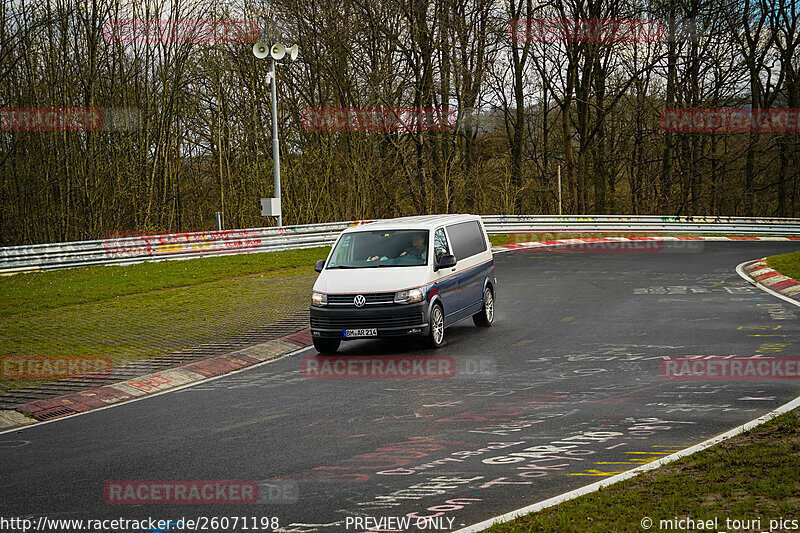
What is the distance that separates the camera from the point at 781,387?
9391 millimetres

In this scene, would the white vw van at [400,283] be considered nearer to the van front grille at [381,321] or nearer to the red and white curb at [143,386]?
the van front grille at [381,321]

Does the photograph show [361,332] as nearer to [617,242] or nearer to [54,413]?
[54,413]

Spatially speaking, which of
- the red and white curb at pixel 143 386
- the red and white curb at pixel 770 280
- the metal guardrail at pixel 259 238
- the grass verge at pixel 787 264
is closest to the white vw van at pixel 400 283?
the red and white curb at pixel 143 386

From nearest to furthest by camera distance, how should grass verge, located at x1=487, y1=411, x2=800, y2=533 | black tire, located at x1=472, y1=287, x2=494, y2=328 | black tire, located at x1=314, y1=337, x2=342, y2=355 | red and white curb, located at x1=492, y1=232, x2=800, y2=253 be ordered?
grass verge, located at x1=487, y1=411, x2=800, y2=533 → black tire, located at x1=314, y1=337, x2=342, y2=355 → black tire, located at x1=472, y1=287, x2=494, y2=328 → red and white curb, located at x1=492, y1=232, x2=800, y2=253

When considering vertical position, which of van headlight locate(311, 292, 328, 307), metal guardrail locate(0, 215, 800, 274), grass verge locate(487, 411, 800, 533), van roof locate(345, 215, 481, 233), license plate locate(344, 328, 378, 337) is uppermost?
van roof locate(345, 215, 481, 233)

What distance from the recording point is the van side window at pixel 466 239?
1455 centimetres

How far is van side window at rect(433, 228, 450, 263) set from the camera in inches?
544

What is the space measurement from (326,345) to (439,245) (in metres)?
2.50

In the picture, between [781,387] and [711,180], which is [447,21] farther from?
[781,387]

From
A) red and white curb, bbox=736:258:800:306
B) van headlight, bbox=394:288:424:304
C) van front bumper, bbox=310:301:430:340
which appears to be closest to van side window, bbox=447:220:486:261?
van headlight, bbox=394:288:424:304

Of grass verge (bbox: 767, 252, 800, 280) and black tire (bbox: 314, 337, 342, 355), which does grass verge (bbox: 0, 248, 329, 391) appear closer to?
black tire (bbox: 314, 337, 342, 355)

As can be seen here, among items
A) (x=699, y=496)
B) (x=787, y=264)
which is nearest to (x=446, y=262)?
(x=699, y=496)

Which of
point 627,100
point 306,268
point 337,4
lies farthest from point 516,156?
point 306,268

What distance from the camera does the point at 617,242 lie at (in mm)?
36062
